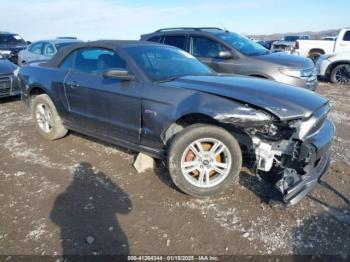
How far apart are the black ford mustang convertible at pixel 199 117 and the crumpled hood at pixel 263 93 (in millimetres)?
10

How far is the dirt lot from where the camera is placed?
276 cm

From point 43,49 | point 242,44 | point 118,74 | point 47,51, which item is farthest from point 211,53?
point 43,49

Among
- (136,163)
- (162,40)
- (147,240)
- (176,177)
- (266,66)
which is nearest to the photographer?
(147,240)

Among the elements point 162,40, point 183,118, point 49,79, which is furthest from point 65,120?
point 162,40

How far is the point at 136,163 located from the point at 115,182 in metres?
0.41

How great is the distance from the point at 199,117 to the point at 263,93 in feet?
2.36

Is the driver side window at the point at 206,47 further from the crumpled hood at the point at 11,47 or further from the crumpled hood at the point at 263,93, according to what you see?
the crumpled hood at the point at 11,47

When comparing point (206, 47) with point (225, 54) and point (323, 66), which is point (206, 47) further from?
point (323, 66)

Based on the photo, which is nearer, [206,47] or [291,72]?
[291,72]

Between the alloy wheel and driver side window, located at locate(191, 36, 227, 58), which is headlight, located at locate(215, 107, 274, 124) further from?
driver side window, located at locate(191, 36, 227, 58)

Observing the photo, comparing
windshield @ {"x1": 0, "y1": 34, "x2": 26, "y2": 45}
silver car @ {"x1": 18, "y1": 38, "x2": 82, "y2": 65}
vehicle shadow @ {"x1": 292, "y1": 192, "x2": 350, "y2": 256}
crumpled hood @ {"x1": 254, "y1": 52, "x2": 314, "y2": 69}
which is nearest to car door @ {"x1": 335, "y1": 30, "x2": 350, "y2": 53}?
crumpled hood @ {"x1": 254, "y1": 52, "x2": 314, "y2": 69}

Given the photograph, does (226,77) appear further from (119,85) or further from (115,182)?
(115,182)

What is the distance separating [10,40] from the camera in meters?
15.3

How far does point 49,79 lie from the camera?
16.0 feet
